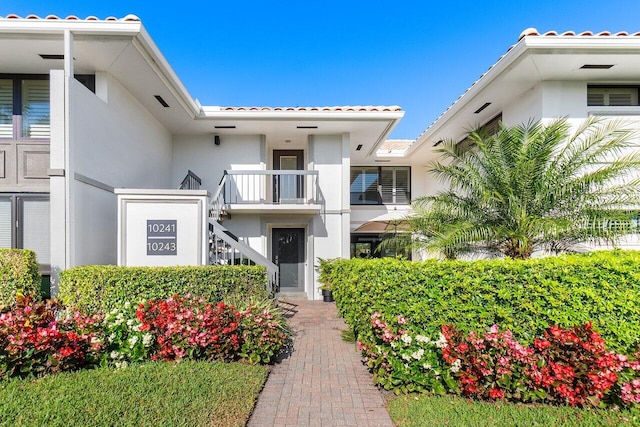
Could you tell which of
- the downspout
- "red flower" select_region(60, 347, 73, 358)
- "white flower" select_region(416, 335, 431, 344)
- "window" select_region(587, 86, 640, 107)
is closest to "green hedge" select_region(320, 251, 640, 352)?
"white flower" select_region(416, 335, 431, 344)

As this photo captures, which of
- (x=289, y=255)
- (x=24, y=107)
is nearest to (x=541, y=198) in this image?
(x=289, y=255)

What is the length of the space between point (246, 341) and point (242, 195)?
7.00 m

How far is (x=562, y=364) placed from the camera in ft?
13.2

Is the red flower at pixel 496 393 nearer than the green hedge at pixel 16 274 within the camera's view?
Yes

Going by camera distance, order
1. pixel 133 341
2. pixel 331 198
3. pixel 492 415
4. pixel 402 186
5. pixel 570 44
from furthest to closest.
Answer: pixel 402 186, pixel 331 198, pixel 570 44, pixel 133 341, pixel 492 415

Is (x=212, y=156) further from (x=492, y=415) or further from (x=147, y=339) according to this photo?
(x=492, y=415)

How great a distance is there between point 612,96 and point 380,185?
9.00 meters

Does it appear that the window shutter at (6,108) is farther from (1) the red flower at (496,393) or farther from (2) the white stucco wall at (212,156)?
(1) the red flower at (496,393)

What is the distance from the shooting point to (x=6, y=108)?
7898mm

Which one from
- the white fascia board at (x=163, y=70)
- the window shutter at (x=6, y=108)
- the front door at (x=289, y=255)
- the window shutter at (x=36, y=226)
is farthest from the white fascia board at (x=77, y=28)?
the front door at (x=289, y=255)

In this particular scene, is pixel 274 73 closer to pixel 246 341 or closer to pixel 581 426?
pixel 246 341

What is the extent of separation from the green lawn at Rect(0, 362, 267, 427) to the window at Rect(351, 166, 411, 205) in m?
11.9

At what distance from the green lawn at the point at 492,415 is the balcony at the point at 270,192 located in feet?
23.7

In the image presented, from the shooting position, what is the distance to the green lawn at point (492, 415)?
140 inches
